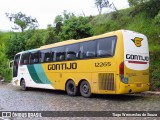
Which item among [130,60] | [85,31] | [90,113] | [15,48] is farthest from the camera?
[15,48]

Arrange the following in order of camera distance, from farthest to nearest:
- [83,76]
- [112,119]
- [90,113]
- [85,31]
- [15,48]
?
[15,48] < [85,31] < [83,76] < [90,113] < [112,119]

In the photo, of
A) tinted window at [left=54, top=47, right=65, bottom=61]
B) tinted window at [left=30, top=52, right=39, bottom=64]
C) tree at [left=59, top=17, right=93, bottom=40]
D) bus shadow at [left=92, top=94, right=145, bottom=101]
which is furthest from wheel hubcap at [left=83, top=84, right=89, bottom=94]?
tree at [left=59, top=17, right=93, bottom=40]

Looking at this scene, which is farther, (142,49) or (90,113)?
(142,49)

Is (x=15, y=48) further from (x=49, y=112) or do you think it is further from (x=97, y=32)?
(x=49, y=112)

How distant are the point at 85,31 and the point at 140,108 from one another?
1454cm

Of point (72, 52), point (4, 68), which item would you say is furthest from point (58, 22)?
point (72, 52)

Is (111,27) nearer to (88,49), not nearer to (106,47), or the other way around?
(88,49)

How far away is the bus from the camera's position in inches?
511

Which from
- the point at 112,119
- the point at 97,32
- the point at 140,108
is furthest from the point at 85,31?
the point at 112,119

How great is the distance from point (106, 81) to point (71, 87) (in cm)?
328

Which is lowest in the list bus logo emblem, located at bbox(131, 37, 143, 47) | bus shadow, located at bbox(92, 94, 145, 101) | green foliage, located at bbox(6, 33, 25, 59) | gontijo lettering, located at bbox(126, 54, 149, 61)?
bus shadow, located at bbox(92, 94, 145, 101)

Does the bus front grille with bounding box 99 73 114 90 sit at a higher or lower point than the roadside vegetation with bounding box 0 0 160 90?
lower

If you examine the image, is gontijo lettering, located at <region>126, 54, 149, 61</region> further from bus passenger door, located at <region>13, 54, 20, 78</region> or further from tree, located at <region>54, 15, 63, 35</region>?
tree, located at <region>54, 15, 63, 35</region>

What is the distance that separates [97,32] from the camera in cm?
2773
